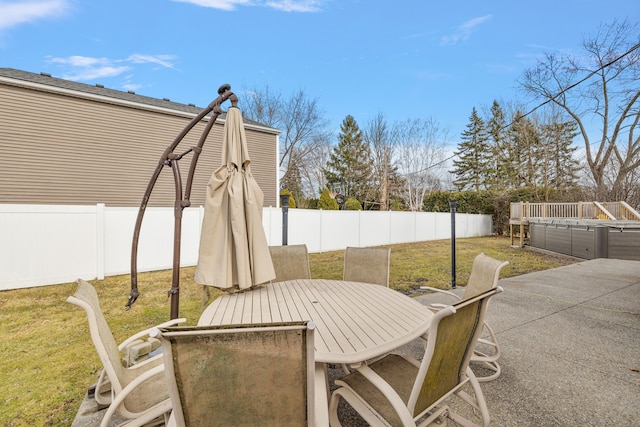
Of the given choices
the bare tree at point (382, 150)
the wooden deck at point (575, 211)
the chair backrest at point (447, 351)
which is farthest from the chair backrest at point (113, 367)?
the bare tree at point (382, 150)

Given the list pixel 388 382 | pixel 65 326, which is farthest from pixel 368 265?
pixel 65 326

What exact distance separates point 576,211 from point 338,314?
13.7 meters

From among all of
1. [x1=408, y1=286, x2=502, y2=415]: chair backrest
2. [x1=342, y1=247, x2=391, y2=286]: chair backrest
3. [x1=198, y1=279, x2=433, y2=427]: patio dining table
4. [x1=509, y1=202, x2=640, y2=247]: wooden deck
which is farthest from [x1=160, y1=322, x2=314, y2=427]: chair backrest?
[x1=509, y1=202, x2=640, y2=247]: wooden deck

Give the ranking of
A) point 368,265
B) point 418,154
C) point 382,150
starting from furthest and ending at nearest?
1. point 382,150
2. point 418,154
3. point 368,265

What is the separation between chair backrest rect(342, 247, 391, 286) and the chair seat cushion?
1471 mm

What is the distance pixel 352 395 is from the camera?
1.57 metres

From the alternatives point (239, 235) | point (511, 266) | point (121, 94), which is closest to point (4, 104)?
point (121, 94)

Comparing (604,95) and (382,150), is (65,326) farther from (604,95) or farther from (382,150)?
(604,95)

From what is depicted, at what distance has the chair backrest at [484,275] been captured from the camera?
210 centimetres

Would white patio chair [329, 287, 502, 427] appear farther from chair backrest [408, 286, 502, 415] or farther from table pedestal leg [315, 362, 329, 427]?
table pedestal leg [315, 362, 329, 427]

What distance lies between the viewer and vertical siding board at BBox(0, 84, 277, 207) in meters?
8.30

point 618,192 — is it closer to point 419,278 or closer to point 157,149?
point 419,278

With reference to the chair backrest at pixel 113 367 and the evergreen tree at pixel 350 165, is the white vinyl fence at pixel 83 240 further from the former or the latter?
the evergreen tree at pixel 350 165

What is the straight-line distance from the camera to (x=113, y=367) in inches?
59.8
